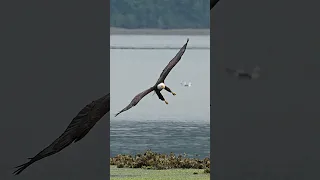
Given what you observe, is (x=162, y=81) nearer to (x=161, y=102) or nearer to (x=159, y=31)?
(x=161, y=102)

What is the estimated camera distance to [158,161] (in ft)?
26.2

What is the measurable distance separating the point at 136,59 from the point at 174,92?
1.49ft

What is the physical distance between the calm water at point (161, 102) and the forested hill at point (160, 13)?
0.15 metres

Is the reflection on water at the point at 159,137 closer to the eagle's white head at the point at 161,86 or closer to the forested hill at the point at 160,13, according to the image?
the eagle's white head at the point at 161,86

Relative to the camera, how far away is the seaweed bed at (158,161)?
7930 mm

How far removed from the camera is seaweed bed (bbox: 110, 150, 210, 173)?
312 inches

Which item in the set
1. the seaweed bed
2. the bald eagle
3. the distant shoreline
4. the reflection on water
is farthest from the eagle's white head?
the seaweed bed
